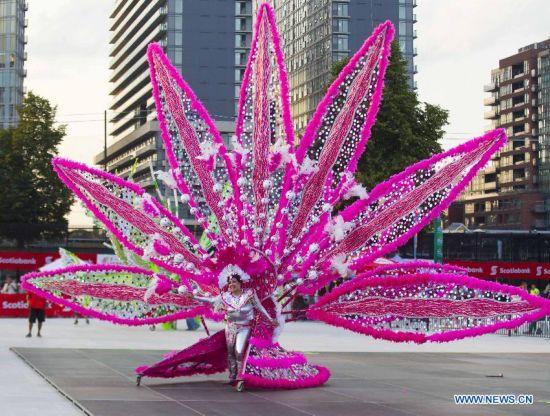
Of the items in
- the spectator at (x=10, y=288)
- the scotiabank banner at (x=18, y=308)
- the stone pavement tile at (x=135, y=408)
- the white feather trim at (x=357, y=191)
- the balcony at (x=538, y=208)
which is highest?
the balcony at (x=538, y=208)

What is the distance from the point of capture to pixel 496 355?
2709 cm

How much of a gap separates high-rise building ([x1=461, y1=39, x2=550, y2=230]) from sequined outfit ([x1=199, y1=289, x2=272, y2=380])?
362 feet

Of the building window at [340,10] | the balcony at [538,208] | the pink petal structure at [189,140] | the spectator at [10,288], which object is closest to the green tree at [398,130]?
the spectator at [10,288]

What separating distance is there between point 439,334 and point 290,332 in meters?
20.8

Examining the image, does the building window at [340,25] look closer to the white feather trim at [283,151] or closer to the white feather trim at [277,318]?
the white feather trim at [283,151]

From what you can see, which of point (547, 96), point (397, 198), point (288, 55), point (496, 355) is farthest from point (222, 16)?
point (397, 198)

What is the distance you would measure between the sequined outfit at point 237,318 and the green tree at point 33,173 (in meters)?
51.4

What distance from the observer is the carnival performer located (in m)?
16.4

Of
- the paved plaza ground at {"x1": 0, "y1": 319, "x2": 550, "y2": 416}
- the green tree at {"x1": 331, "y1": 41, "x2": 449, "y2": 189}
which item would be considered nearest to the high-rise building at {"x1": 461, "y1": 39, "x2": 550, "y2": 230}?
the green tree at {"x1": 331, "y1": 41, "x2": 449, "y2": 189}

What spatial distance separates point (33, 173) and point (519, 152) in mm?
80040

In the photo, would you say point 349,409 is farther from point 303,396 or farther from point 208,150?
point 208,150

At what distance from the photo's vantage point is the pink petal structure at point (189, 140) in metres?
17.6

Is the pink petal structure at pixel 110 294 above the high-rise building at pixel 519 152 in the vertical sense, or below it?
below

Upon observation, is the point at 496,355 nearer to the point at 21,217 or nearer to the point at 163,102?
the point at 163,102
